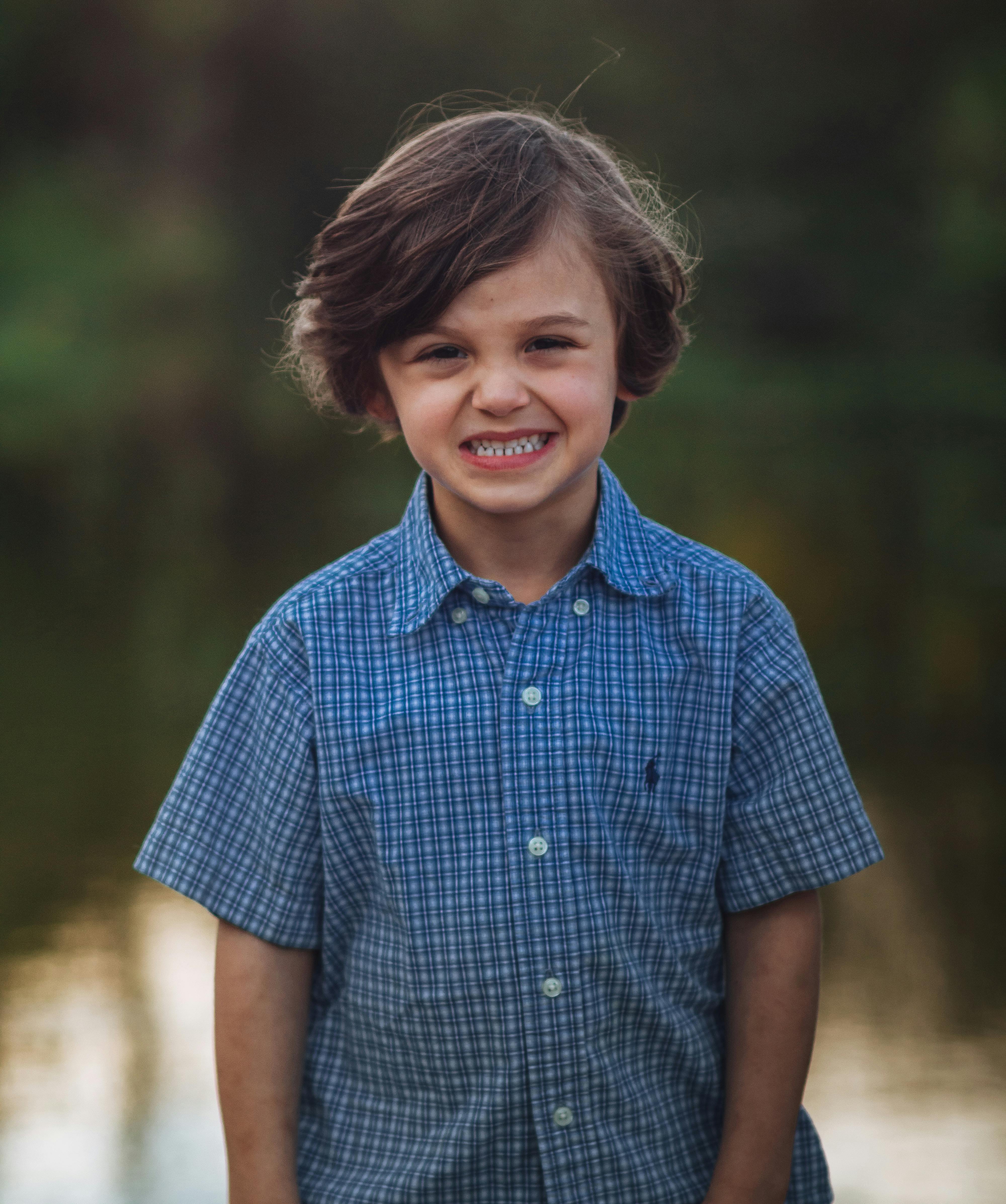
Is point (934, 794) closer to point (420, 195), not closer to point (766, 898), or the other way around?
point (766, 898)

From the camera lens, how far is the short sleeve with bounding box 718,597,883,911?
23.1 inches

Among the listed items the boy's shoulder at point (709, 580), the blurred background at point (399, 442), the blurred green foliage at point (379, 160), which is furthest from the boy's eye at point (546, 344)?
the blurred green foliage at point (379, 160)

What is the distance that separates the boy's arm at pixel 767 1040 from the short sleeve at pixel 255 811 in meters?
0.20

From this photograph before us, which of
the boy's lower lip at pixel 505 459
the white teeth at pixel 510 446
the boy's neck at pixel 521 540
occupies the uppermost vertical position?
the white teeth at pixel 510 446

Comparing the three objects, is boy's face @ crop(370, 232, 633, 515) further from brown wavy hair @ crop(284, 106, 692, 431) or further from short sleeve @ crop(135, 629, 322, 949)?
short sleeve @ crop(135, 629, 322, 949)

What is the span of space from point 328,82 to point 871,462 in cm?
168

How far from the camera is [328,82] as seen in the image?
339 centimetres

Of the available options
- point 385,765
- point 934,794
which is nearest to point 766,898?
point 385,765

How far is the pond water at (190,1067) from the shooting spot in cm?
108

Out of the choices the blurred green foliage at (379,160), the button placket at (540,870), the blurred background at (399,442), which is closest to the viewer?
the button placket at (540,870)

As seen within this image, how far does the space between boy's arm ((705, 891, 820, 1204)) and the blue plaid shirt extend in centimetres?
1

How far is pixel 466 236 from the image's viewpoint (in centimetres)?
57

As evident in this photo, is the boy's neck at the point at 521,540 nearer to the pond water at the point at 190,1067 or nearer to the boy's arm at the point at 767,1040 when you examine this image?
the boy's arm at the point at 767,1040

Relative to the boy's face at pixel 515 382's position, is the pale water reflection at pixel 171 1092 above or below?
below
